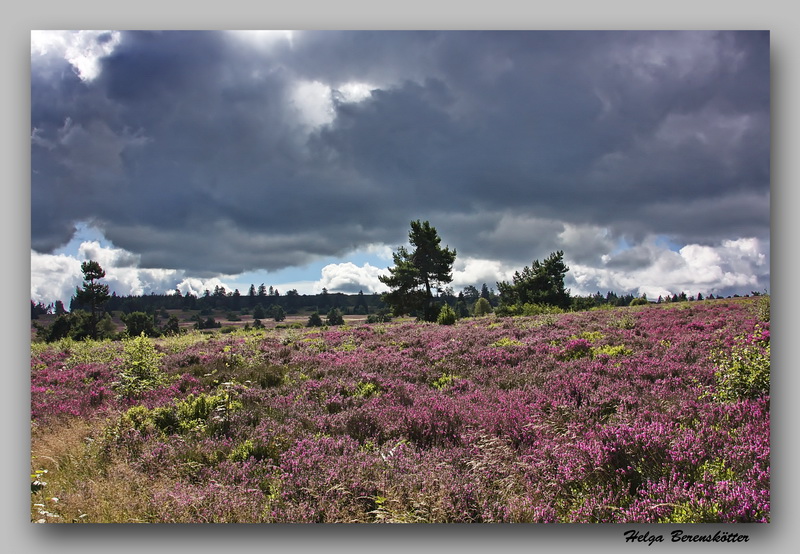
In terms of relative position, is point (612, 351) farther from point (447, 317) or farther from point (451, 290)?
point (447, 317)

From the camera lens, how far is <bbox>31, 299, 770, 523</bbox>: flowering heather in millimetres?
4383

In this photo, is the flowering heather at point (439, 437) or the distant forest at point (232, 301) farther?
the distant forest at point (232, 301)

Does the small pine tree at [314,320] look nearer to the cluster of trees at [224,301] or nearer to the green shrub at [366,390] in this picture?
the cluster of trees at [224,301]

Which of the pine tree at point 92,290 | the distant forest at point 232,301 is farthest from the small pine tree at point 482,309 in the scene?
the pine tree at point 92,290

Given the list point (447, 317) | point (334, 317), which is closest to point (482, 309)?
point (447, 317)

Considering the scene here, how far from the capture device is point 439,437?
5.21 m

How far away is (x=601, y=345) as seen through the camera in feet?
28.4

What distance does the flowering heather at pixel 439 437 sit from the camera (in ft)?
14.4

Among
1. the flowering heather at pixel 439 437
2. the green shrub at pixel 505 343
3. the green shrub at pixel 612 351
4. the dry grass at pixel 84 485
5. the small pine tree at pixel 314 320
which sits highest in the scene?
the small pine tree at pixel 314 320

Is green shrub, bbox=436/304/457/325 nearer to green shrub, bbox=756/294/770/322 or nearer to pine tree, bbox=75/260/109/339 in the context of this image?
green shrub, bbox=756/294/770/322

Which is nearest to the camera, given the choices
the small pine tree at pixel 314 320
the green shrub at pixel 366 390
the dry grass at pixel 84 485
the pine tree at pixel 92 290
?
the dry grass at pixel 84 485

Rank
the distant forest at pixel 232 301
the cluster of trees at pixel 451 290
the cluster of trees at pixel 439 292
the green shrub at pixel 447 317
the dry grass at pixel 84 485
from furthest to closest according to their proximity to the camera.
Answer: the green shrub at pixel 447 317
the cluster of trees at pixel 439 292
the cluster of trees at pixel 451 290
the distant forest at pixel 232 301
the dry grass at pixel 84 485

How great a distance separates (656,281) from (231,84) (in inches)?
296
